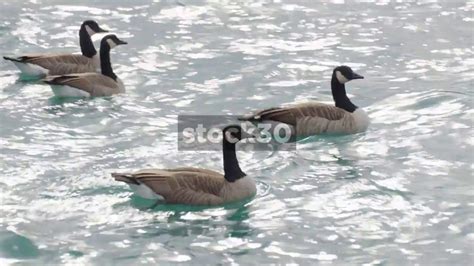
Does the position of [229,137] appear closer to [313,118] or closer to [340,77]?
[313,118]

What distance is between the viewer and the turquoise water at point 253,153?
1232 cm

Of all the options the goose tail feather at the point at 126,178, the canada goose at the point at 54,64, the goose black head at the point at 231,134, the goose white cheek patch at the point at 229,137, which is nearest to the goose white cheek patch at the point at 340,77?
the goose black head at the point at 231,134

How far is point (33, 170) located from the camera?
14.3 metres

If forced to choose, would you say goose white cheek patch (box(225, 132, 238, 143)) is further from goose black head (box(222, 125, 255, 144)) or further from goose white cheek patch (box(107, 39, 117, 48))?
goose white cheek patch (box(107, 39, 117, 48))

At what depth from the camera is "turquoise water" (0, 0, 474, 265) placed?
485 inches

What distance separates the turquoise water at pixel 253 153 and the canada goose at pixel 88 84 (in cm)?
15

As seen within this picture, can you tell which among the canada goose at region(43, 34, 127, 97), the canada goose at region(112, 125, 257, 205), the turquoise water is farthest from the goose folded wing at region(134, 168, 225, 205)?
the canada goose at region(43, 34, 127, 97)

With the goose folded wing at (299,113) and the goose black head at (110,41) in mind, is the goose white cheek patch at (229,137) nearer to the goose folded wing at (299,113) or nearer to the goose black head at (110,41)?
the goose folded wing at (299,113)

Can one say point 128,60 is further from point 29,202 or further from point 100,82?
point 29,202

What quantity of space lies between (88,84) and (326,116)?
395 cm

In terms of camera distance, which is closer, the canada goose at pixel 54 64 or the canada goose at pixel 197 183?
the canada goose at pixel 197 183

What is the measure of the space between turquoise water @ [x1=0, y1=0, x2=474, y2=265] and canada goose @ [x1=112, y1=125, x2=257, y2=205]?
156 millimetres

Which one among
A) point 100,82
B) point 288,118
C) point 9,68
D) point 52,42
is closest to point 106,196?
point 288,118

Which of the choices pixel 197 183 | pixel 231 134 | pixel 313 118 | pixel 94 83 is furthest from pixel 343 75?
pixel 197 183
